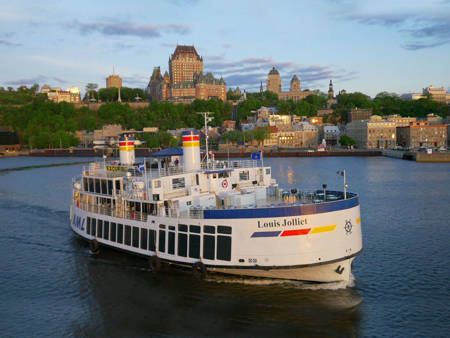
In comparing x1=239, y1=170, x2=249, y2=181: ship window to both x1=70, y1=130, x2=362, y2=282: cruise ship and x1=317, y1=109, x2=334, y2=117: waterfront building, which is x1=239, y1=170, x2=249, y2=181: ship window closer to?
x1=70, y1=130, x2=362, y2=282: cruise ship

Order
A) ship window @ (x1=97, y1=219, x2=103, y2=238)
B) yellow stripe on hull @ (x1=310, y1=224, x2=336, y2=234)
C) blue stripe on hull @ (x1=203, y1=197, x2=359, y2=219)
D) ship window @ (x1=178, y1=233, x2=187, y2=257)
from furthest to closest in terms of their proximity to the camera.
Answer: ship window @ (x1=97, y1=219, x2=103, y2=238) → ship window @ (x1=178, y1=233, x2=187, y2=257) → yellow stripe on hull @ (x1=310, y1=224, x2=336, y2=234) → blue stripe on hull @ (x1=203, y1=197, x2=359, y2=219)

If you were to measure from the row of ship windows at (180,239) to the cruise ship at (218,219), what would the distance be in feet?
0.15

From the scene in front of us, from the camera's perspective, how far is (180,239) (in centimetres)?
2002

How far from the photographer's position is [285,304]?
18.4 m

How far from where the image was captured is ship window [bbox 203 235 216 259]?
18.9m

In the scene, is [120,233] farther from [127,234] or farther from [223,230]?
[223,230]

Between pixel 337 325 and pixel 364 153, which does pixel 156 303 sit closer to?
pixel 337 325

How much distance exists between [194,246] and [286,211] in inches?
189

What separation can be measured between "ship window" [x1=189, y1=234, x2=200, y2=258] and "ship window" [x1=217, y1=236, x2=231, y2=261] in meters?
1.11

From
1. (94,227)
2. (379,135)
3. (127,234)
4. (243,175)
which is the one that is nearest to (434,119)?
(379,135)

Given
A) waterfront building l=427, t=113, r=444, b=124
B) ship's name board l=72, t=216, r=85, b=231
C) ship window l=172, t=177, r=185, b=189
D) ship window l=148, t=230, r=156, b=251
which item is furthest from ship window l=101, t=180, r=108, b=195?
waterfront building l=427, t=113, r=444, b=124

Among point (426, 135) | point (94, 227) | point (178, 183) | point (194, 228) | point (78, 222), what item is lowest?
point (78, 222)

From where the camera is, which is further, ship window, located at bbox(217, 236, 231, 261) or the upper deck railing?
the upper deck railing

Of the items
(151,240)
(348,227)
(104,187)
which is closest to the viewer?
(348,227)
